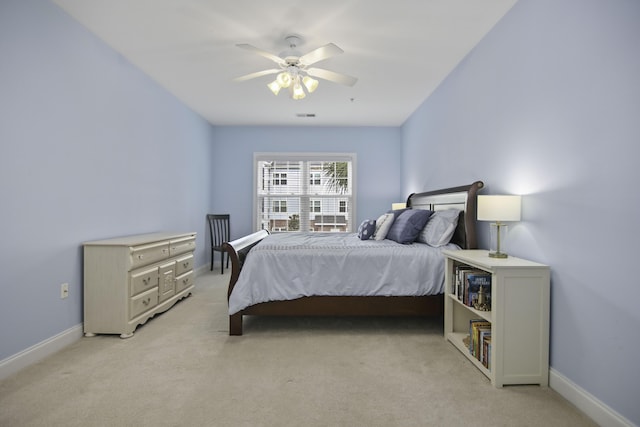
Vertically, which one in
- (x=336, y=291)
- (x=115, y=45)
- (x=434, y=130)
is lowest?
(x=336, y=291)

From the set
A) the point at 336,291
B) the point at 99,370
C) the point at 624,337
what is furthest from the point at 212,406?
the point at 624,337

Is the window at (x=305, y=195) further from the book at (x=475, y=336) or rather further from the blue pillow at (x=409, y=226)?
the book at (x=475, y=336)

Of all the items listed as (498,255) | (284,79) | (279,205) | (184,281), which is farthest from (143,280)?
(279,205)

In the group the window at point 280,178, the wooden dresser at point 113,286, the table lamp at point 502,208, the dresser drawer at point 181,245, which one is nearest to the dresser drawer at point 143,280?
the wooden dresser at point 113,286

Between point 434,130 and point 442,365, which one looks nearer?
point 442,365

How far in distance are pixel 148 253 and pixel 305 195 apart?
350 cm

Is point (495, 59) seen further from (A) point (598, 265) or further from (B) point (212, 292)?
(B) point (212, 292)

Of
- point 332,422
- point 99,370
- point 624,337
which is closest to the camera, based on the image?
point 624,337

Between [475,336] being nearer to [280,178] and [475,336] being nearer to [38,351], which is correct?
[38,351]

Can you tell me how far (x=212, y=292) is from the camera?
409cm

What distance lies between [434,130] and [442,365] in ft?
9.91

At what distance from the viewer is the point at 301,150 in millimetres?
5957

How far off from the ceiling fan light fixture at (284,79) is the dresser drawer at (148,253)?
1.93 meters

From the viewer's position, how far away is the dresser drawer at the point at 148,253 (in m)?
2.71
